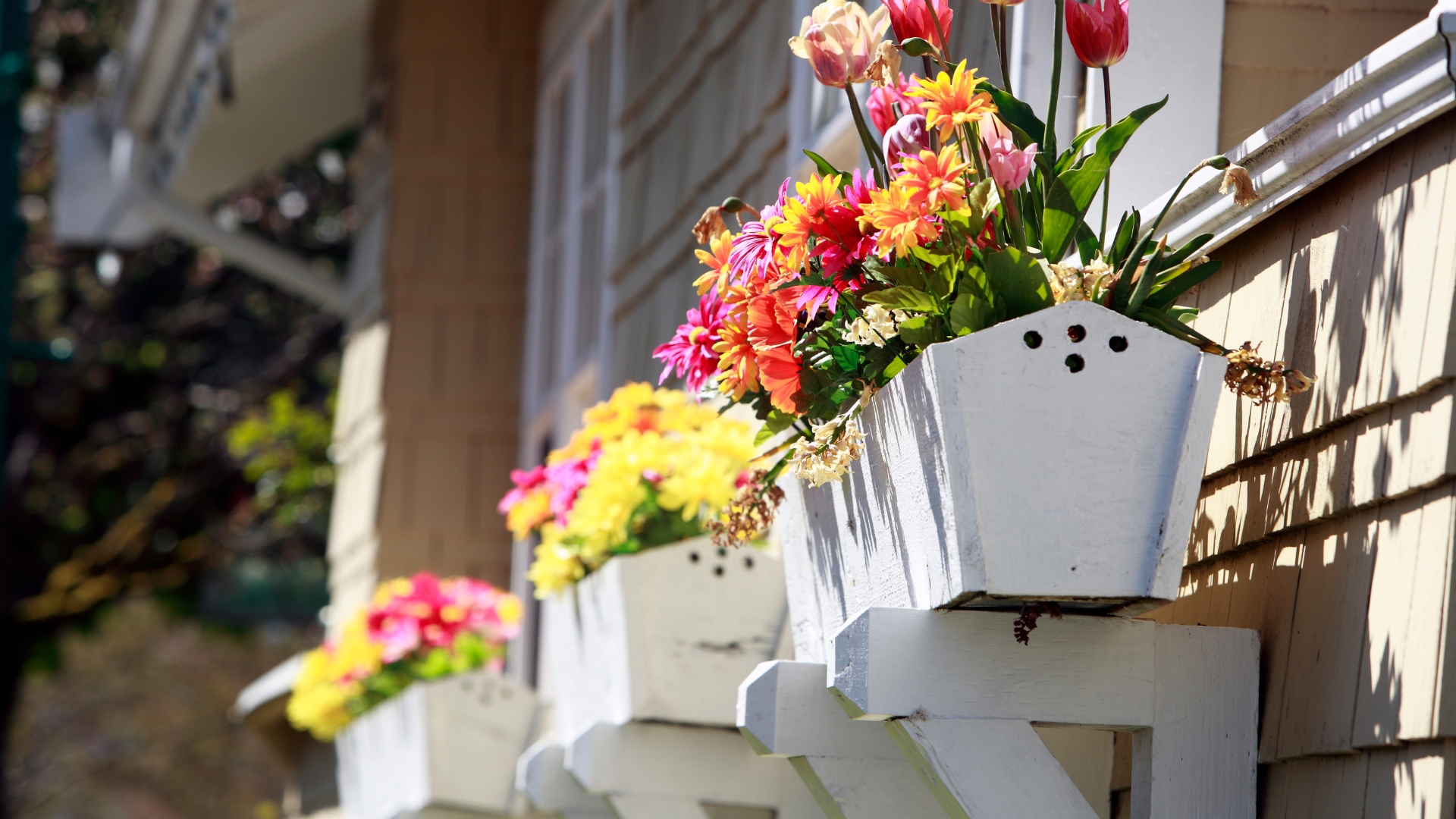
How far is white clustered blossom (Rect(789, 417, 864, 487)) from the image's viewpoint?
1.47 meters

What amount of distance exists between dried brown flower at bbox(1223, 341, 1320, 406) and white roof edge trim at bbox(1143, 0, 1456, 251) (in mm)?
187

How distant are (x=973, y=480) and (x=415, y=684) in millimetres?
2363

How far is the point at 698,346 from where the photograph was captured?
5.57ft

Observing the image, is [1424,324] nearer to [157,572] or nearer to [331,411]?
[331,411]

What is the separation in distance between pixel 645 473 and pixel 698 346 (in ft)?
2.26

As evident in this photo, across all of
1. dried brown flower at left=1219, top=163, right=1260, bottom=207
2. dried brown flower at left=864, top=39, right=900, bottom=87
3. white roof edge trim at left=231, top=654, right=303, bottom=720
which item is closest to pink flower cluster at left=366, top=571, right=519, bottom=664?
white roof edge trim at left=231, top=654, right=303, bottom=720

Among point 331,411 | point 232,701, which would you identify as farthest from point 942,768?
point 232,701

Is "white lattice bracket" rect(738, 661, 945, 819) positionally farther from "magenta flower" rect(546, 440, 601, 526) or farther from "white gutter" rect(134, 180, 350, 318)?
"white gutter" rect(134, 180, 350, 318)

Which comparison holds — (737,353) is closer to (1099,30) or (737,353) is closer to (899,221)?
(899,221)

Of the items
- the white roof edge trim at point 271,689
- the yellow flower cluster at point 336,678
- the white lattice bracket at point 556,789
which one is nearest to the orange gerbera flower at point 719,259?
the white lattice bracket at point 556,789

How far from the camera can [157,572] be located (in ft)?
32.8

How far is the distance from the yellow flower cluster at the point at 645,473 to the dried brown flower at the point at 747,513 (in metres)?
0.42

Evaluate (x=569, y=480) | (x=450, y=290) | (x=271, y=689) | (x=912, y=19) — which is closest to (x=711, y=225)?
(x=912, y=19)

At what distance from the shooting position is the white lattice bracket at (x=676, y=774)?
2342 mm
